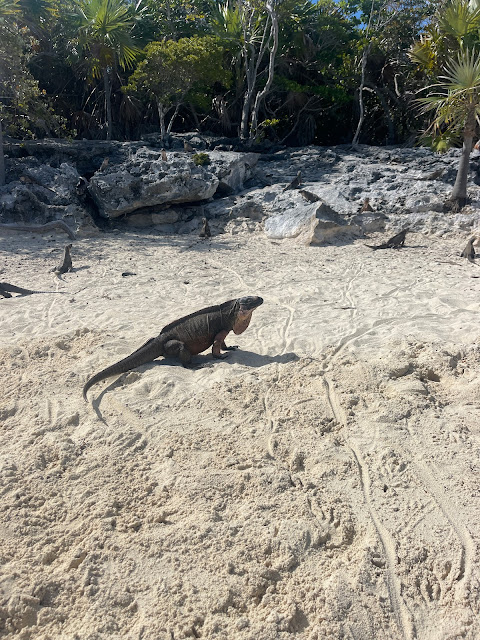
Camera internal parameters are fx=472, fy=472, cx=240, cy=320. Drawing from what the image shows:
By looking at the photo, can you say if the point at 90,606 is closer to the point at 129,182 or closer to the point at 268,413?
the point at 268,413

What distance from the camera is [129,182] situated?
12.9 m

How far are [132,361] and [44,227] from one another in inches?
338

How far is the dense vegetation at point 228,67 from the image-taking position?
1538cm

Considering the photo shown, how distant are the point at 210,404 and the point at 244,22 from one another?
16133 mm

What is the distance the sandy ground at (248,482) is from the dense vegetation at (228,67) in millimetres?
12662

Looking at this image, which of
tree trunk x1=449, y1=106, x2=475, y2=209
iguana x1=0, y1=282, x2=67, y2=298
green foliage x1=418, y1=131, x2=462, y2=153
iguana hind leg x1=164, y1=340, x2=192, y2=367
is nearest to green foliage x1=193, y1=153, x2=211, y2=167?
green foliage x1=418, y1=131, x2=462, y2=153

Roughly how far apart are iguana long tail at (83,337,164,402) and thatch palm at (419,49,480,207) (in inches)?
→ 364

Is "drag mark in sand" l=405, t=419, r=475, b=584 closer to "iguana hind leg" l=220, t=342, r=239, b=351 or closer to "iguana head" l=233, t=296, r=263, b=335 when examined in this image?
"iguana head" l=233, t=296, r=263, b=335

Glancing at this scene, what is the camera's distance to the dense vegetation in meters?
15.4

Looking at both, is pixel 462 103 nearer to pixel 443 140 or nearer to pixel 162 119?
pixel 443 140

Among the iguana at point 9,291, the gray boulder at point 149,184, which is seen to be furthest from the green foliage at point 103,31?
the iguana at point 9,291

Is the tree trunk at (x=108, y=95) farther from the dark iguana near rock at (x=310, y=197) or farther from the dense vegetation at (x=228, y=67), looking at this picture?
the dark iguana near rock at (x=310, y=197)

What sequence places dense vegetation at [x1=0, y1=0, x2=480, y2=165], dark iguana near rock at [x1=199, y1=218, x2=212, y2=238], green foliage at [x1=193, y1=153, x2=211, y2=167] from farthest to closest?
1. dense vegetation at [x1=0, y1=0, x2=480, y2=165]
2. green foliage at [x1=193, y1=153, x2=211, y2=167]
3. dark iguana near rock at [x1=199, y1=218, x2=212, y2=238]

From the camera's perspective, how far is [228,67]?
60.5 ft
